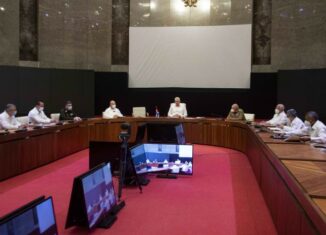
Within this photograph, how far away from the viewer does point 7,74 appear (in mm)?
11000

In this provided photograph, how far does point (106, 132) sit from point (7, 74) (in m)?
3.75

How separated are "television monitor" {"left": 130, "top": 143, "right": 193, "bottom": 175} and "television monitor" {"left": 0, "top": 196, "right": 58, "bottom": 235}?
138 inches

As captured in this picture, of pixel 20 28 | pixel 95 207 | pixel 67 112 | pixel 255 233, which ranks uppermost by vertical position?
pixel 20 28

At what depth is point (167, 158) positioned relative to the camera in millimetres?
6359

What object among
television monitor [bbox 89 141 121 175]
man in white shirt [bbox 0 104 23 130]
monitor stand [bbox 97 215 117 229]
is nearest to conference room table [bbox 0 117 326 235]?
man in white shirt [bbox 0 104 23 130]

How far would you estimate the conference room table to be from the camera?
8.47 ft

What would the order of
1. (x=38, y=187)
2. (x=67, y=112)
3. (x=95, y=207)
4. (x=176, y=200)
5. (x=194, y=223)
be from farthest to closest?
(x=67, y=112) < (x=38, y=187) < (x=176, y=200) < (x=194, y=223) < (x=95, y=207)

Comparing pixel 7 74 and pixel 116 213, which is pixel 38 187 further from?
pixel 7 74

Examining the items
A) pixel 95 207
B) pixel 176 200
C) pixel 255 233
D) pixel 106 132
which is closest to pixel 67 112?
pixel 106 132

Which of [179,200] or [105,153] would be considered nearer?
[179,200]

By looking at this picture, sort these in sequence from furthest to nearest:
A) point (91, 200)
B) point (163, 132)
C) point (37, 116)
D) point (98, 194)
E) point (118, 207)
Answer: point (37, 116), point (163, 132), point (118, 207), point (98, 194), point (91, 200)

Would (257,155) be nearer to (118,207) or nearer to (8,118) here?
(118,207)

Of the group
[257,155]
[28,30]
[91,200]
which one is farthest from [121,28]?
[91,200]

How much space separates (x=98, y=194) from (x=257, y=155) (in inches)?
129
